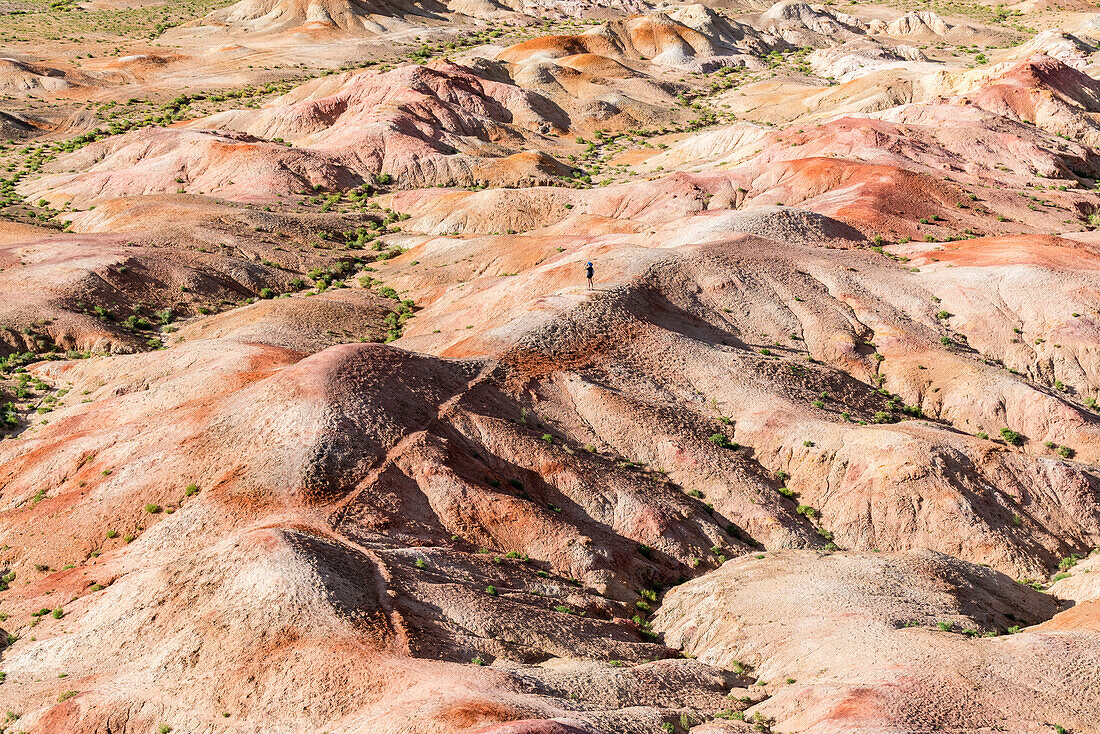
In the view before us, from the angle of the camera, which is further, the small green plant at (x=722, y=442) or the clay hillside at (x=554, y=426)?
the small green plant at (x=722, y=442)

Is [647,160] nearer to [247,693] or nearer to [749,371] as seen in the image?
[749,371]

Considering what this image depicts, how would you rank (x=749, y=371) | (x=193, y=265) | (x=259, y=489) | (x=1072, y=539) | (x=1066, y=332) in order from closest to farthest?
(x=259, y=489) → (x=1072, y=539) → (x=749, y=371) → (x=1066, y=332) → (x=193, y=265)

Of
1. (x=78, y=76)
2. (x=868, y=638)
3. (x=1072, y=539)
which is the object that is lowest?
(x=1072, y=539)

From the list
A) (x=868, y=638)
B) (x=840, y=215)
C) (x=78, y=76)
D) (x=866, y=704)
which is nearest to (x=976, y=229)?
(x=840, y=215)

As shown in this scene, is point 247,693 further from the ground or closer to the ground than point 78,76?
closer to the ground

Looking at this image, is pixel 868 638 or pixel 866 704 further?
pixel 868 638

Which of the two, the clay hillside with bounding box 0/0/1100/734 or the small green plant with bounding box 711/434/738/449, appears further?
the small green plant with bounding box 711/434/738/449

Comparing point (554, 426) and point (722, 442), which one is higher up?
point (554, 426)

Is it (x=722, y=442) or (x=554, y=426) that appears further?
(x=722, y=442)
